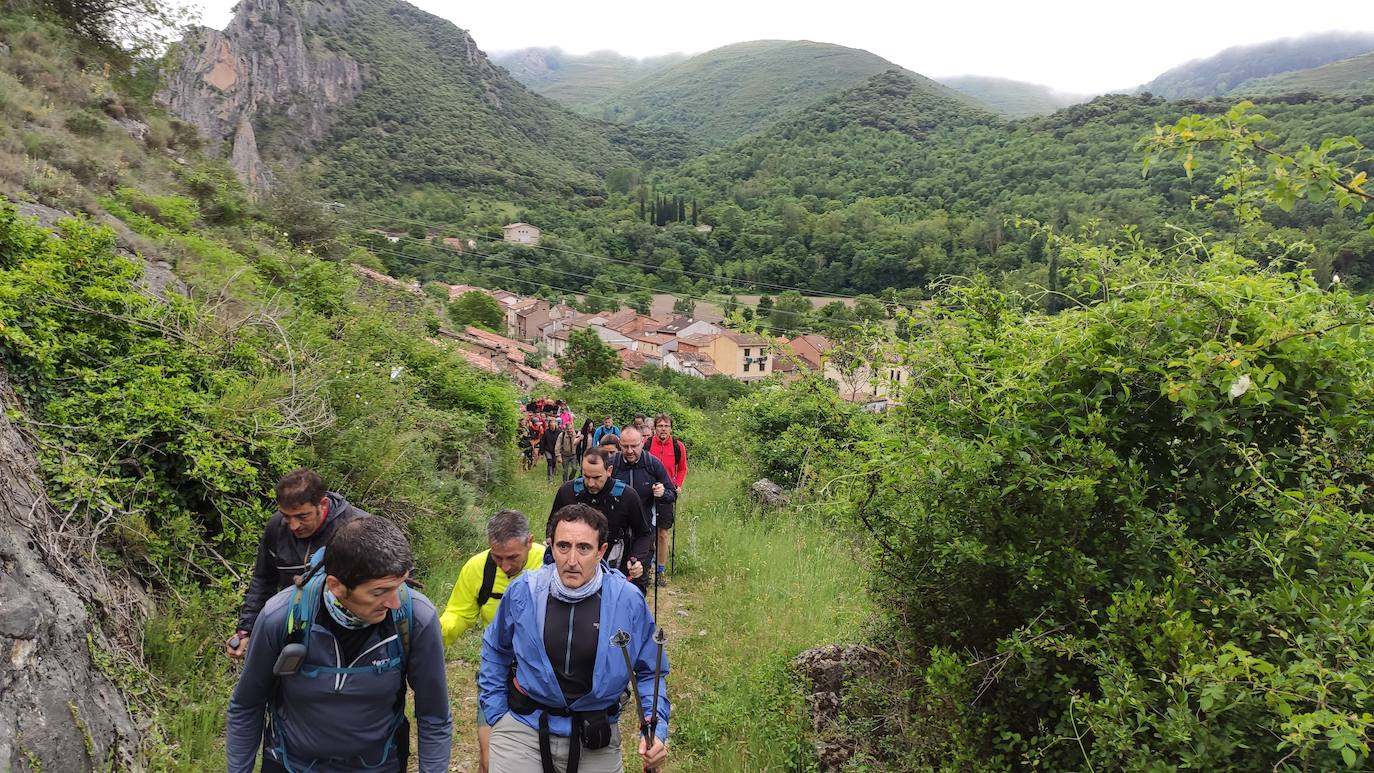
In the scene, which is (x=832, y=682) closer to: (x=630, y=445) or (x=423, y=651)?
(x=630, y=445)

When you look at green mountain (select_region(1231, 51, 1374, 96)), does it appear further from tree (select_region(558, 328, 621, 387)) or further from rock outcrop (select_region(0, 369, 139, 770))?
rock outcrop (select_region(0, 369, 139, 770))

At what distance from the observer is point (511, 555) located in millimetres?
3484

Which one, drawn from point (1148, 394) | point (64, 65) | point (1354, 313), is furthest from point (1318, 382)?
point (64, 65)

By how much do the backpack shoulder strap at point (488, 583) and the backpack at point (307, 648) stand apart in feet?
3.22

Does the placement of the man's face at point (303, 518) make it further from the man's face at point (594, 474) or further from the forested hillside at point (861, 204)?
the forested hillside at point (861, 204)

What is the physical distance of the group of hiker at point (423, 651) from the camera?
2344 mm

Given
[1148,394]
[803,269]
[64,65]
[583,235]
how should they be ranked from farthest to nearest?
[583,235] → [803,269] → [64,65] → [1148,394]

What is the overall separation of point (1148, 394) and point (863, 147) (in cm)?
12473

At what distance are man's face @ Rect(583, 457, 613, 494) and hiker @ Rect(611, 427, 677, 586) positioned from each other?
852 millimetres

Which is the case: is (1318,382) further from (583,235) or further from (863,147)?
(863,147)

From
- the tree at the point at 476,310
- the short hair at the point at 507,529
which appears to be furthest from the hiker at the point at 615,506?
the tree at the point at 476,310

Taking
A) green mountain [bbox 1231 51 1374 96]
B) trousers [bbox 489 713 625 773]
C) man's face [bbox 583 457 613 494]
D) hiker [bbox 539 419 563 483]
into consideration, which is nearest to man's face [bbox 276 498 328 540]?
trousers [bbox 489 713 625 773]

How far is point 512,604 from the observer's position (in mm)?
2922

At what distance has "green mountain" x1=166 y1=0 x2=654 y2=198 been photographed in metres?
87.6
